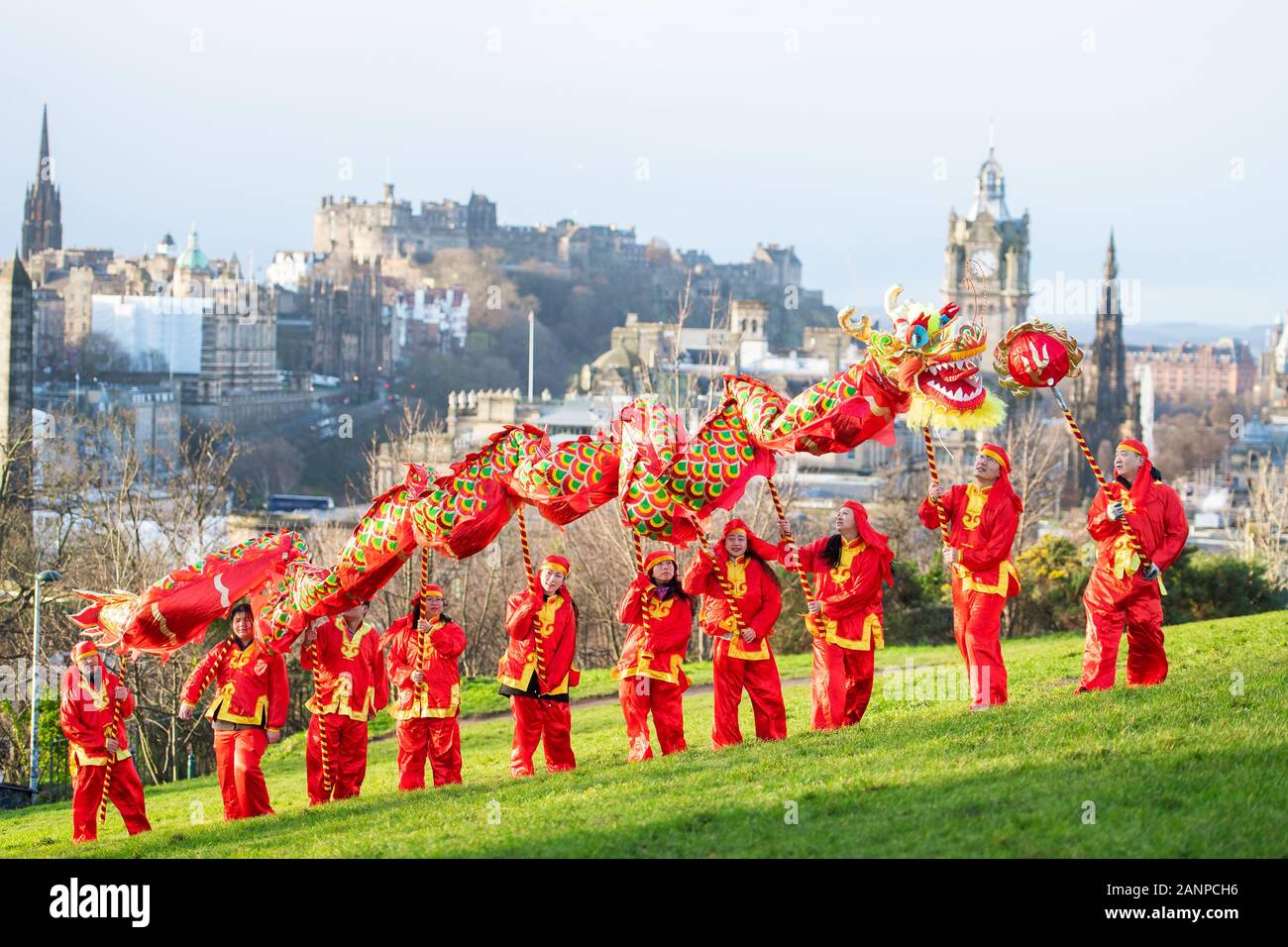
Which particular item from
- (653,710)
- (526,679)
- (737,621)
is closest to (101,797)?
(526,679)

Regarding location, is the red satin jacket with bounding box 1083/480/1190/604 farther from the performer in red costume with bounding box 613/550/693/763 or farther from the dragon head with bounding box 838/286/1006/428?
the performer in red costume with bounding box 613/550/693/763

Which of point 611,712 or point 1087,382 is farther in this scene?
point 1087,382

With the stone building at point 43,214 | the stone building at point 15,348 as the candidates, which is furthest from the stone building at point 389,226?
the stone building at point 15,348

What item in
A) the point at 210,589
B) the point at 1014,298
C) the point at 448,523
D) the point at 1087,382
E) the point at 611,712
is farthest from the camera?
the point at 1014,298

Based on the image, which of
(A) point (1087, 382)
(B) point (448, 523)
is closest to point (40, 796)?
(B) point (448, 523)

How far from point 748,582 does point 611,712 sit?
822cm

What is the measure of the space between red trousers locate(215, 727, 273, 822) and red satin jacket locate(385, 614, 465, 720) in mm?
1101

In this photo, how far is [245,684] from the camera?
1428 centimetres

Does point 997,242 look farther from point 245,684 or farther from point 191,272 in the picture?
point 245,684

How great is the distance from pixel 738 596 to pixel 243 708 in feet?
12.4

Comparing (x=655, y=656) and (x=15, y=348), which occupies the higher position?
(x=15, y=348)

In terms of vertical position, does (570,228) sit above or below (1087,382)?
above

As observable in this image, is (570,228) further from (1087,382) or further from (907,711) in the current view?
(907,711)
